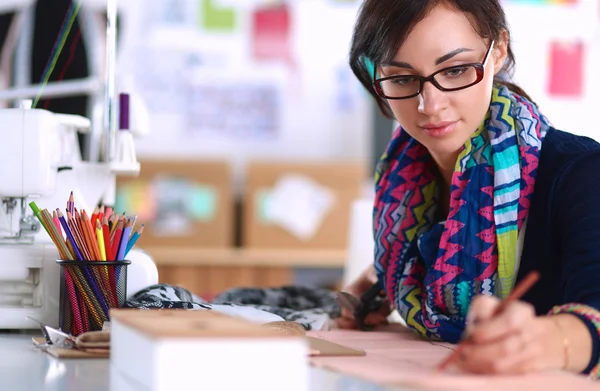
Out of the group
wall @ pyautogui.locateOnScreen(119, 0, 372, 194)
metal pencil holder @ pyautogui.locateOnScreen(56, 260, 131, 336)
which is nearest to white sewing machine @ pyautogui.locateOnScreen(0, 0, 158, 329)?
metal pencil holder @ pyautogui.locateOnScreen(56, 260, 131, 336)

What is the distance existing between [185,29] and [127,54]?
0.98 ft

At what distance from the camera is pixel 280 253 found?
12.4 ft

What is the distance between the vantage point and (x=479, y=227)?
133 cm

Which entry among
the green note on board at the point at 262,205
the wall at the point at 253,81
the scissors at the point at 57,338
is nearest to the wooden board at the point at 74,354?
the scissors at the point at 57,338

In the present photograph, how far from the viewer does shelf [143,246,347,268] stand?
12.1 ft

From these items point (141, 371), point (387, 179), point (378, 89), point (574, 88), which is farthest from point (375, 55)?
point (574, 88)

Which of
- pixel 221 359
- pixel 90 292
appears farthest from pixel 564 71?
pixel 221 359

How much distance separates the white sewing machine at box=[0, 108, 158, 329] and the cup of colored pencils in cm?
13

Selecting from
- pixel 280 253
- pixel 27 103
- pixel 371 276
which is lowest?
pixel 280 253

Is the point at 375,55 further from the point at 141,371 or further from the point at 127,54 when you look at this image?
the point at 127,54

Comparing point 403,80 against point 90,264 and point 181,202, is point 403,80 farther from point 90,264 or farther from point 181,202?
point 181,202

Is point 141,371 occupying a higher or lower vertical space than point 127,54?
lower

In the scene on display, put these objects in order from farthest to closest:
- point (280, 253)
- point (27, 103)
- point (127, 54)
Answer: point (127, 54)
point (280, 253)
point (27, 103)

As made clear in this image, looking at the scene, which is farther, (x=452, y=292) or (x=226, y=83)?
(x=226, y=83)
